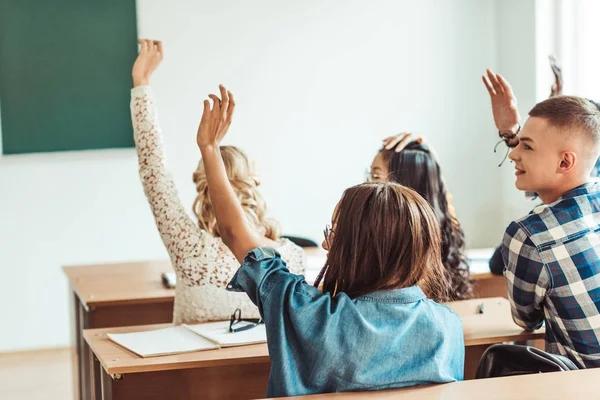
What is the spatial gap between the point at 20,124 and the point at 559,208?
3818mm

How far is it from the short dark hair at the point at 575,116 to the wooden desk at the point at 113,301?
1528 millimetres

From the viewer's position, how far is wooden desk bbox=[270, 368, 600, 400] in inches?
65.3

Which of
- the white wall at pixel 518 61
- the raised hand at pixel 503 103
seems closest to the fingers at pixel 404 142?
the raised hand at pixel 503 103

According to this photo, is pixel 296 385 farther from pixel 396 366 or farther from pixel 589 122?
pixel 589 122

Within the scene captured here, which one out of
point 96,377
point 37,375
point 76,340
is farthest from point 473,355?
point 37,375

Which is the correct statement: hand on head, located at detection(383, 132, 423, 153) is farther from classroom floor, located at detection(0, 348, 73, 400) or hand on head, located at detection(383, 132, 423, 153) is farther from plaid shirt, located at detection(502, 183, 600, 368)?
classroom floor, located at detection(0, 348, 73, 400)

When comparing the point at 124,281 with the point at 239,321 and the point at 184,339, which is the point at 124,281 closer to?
the point at 239,321

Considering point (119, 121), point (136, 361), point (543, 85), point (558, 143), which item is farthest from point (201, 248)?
point (543, 85)

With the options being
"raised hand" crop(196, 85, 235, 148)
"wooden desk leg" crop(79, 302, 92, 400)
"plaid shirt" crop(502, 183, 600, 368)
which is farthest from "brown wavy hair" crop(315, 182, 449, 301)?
"wooden desk leg" crop(79, 302, 92, 400)

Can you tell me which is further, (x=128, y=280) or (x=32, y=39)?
(x=32, y=39)

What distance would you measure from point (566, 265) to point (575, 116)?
0.38 metres

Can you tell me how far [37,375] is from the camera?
15.8ft

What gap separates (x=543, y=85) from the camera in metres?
5.57

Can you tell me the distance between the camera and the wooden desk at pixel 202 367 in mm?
2121
